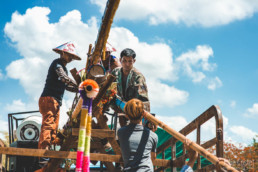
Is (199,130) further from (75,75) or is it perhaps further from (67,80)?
(67,80)

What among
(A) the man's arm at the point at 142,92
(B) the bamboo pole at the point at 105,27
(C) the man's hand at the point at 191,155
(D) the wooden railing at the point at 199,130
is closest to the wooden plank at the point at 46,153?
(D) the wooden railing at the point at 199,130

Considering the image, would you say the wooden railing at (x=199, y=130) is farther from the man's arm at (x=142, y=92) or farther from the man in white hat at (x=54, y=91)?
the man in white hat at (x=54, y=91)

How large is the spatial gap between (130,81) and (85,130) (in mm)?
3039

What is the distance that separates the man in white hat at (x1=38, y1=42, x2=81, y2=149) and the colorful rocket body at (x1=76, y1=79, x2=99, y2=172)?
3020 mm

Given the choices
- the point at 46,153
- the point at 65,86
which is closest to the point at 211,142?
the point at 46,153

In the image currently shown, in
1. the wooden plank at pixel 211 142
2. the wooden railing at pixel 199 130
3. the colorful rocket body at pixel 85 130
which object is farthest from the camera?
the wooden plank at pixel 211 142

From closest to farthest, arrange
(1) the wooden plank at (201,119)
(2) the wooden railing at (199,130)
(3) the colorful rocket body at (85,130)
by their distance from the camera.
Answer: (3) the colorful rocket body at (85,130)
(2) the wooden railing at (199,130)
(1) the wooden plank at (201,119)

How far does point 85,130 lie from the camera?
2.28m

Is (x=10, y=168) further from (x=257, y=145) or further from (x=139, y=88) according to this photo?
(x=257, y=145)

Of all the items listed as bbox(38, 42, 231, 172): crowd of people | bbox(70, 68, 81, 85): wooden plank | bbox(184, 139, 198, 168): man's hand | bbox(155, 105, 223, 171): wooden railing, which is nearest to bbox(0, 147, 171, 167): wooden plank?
bbox(38, 42, 231, 172): crowd of people

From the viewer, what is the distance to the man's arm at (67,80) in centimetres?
538

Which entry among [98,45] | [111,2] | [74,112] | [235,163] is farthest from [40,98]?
[235,163]

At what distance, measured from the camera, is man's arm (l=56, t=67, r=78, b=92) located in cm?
538

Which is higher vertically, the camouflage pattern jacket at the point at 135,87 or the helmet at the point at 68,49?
the helmet at the point at 68,49
